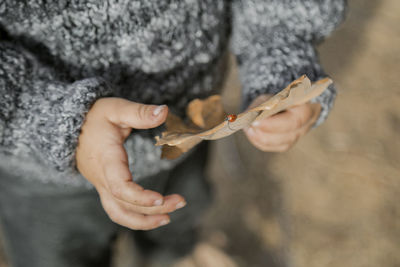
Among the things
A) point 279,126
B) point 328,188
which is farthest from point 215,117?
point 328,188

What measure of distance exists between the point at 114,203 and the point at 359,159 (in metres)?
0.90

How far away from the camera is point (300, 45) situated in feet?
1.62

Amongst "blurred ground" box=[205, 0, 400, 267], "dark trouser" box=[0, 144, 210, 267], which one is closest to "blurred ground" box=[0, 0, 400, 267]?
"blurred ground" box=[205, 0, 400, 267]

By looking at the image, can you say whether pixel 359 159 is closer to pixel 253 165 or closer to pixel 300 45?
pixel 253 165

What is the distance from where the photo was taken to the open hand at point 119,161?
36 centimetres

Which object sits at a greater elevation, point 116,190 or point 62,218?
point 116,190

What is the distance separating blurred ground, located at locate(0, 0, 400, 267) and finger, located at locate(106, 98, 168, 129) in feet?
2.16

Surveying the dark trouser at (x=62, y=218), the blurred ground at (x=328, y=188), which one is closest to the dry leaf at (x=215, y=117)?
the dark trouser at (x=62, y=218)

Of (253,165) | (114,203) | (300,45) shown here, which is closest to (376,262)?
(253,165)

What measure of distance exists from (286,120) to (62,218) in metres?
0.35

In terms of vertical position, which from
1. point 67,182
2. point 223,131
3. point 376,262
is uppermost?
point 223,131

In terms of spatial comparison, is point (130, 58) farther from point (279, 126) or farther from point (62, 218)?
point (62, 218)

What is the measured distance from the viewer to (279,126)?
1.45ft

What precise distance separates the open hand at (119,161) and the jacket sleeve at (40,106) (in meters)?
0.01
